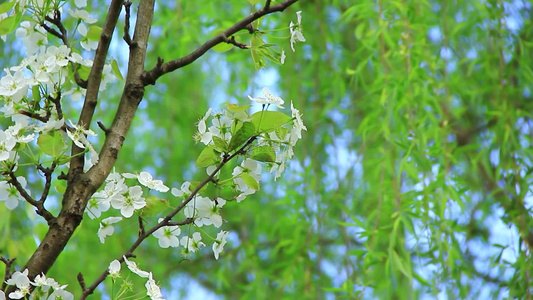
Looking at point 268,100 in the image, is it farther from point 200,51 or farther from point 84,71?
point 84,71

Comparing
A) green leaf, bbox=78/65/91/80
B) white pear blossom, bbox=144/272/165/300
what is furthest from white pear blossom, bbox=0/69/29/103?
white pear blossom, bbox=144/272/165/300

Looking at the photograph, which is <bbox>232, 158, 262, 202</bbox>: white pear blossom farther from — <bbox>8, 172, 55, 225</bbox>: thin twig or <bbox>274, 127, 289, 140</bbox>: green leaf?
<bbox>8, 172, 55, 225</bbox>: thin twig

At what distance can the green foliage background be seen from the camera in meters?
1.31

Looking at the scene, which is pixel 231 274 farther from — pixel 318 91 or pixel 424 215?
pixel 424 215

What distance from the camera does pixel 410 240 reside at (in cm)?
147

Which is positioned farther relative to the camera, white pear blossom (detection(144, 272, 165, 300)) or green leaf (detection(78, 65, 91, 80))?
green leaf (detection(78, 65, 91, 80))

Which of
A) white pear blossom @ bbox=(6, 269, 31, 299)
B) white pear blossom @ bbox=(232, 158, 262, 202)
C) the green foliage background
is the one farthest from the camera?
the green foliage background

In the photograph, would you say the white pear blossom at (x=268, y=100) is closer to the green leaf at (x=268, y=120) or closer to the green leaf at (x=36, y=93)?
the green leaf at (x=268, y=120)

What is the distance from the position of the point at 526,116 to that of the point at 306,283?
63 centimetres

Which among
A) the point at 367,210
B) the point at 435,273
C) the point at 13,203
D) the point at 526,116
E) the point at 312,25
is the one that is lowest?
the point at 13,203

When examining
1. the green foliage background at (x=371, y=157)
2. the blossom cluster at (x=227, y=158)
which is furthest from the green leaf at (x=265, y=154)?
the green foliage background at (x=371, y=157)

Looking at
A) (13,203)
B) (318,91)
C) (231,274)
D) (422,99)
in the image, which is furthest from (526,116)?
(13,203)

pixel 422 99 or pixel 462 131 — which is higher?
pixel 462 131

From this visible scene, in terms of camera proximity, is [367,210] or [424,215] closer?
[424,215]
